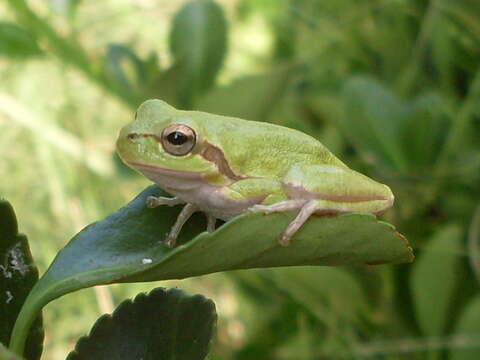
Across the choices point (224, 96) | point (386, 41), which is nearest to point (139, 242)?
point (224, 96)

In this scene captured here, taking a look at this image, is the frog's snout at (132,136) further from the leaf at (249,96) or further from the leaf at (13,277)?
the leaf at (249,96)

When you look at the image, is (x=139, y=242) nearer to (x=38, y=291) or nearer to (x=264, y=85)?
(x=38, y=291)

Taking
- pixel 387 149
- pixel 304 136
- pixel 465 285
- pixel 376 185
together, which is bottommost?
pixel 465 285

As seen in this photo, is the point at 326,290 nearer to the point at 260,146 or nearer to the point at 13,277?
the point at 260,146

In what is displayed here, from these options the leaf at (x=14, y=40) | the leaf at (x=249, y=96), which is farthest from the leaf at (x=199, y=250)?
the leaf at (x=14, y=40)

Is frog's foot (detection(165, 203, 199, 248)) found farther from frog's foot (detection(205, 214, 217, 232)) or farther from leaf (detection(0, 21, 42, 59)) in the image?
leaf (detection(0, 21, 42, 59))

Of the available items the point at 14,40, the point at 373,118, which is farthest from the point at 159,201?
the point at 14,40

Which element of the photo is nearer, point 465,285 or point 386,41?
point 465,285

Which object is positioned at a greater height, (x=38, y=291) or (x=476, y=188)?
(x=38, y=291)
